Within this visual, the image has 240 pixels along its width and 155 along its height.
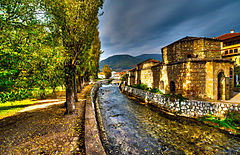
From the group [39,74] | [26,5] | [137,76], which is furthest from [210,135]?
[137,76]

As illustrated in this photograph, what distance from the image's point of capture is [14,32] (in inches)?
177

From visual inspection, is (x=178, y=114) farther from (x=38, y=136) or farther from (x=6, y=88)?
(x=6, y=88)

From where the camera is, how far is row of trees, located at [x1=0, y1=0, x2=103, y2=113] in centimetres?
348

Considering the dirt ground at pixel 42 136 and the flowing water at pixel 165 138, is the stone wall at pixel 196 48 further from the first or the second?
the dirt ground at pixel 42 136

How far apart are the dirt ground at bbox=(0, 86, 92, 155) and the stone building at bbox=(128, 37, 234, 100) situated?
1131 cm

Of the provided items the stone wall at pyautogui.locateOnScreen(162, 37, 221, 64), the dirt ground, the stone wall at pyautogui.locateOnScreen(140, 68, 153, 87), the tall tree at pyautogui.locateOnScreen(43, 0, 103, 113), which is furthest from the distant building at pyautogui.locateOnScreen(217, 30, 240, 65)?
the dirt ground

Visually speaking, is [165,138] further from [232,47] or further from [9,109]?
[232,47]

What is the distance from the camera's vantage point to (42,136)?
458cm

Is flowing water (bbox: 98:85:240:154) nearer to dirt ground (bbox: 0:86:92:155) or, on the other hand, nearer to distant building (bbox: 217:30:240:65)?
dirt ground (bbox: 0:86:92:155)

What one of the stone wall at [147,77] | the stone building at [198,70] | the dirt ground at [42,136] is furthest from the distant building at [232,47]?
the dirt ground at [42,136]

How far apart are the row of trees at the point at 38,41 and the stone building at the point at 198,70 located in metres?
10.5

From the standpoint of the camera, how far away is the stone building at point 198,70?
32.5 ft

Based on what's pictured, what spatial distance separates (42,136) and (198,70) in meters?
14.1

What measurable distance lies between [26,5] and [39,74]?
3917mm
